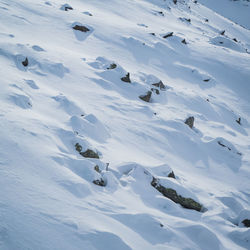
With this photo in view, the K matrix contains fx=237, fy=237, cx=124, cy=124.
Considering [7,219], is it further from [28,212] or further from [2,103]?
[2,103]

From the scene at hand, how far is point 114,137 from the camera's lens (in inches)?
208

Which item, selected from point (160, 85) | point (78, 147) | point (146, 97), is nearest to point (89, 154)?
point (78, 147)

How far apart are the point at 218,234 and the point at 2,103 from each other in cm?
430

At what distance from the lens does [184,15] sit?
62.0 ft

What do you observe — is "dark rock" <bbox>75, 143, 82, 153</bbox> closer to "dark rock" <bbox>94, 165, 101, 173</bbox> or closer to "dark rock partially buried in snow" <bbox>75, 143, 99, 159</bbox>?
"dark rock partially buried in snow" <bbox>75, 143, 99, 159</bbox>

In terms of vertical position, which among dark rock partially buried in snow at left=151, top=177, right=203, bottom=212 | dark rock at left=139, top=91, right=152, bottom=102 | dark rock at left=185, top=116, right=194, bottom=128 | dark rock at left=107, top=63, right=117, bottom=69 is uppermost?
dark rock at left=107, top=63, right=117, bottom=69

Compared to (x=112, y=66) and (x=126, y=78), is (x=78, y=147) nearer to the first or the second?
(x=126, y=78)

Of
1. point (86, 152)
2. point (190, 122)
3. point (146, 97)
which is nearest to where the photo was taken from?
point (86, 152)

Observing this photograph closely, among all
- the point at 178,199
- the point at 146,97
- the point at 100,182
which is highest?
the point at 146,97

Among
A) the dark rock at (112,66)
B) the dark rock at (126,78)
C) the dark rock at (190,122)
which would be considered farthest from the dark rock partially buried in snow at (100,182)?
the dark rock at (112,66)

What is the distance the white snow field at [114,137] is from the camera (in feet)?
9.15

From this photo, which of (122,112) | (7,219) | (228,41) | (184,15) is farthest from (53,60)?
(184,15)

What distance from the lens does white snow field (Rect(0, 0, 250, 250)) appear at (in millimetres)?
2789

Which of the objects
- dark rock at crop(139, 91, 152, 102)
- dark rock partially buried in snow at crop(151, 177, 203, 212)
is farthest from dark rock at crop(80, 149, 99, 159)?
dark rock at crop(139, 91, 152, 102)
